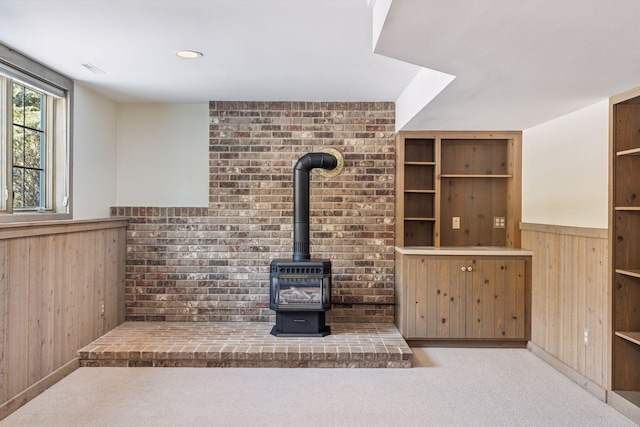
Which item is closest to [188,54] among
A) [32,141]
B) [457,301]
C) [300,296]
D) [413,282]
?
[32,141]

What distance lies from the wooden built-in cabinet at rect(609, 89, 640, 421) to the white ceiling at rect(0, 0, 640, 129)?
0.95 feet

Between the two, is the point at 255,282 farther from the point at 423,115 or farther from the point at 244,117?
the point at 423,115

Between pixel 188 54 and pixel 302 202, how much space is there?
6.19 feet

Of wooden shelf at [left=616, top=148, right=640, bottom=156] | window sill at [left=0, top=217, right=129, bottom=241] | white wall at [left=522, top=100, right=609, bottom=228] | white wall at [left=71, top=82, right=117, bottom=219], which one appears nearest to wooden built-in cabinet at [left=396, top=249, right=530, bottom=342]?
white wall at [left=522, top=100, right=609, bottom=228]

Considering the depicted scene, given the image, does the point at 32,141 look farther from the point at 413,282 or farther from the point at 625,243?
the point at 625,243

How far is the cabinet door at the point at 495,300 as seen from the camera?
4750 millimetres

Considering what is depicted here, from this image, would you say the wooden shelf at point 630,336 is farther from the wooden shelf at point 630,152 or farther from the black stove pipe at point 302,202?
the black stove pipe at point 302,202

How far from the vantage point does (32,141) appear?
3896 millimetres

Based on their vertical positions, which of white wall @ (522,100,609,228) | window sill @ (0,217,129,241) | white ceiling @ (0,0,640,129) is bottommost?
window sill @ (0,217,129,241)

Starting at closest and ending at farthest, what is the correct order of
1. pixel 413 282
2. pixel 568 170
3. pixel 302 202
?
pixel 568 170, pixel 413 282, pixel 302 202

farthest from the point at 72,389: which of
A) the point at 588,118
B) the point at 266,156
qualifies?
the point at 588,118

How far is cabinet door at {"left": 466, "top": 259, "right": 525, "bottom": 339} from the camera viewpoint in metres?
4.75

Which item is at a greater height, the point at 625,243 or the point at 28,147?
the point at 28,147

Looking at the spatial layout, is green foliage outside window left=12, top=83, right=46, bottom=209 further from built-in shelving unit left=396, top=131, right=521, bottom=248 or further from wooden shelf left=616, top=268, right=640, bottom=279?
wooden shelf left=616, top=268, right=640, bottom=279
